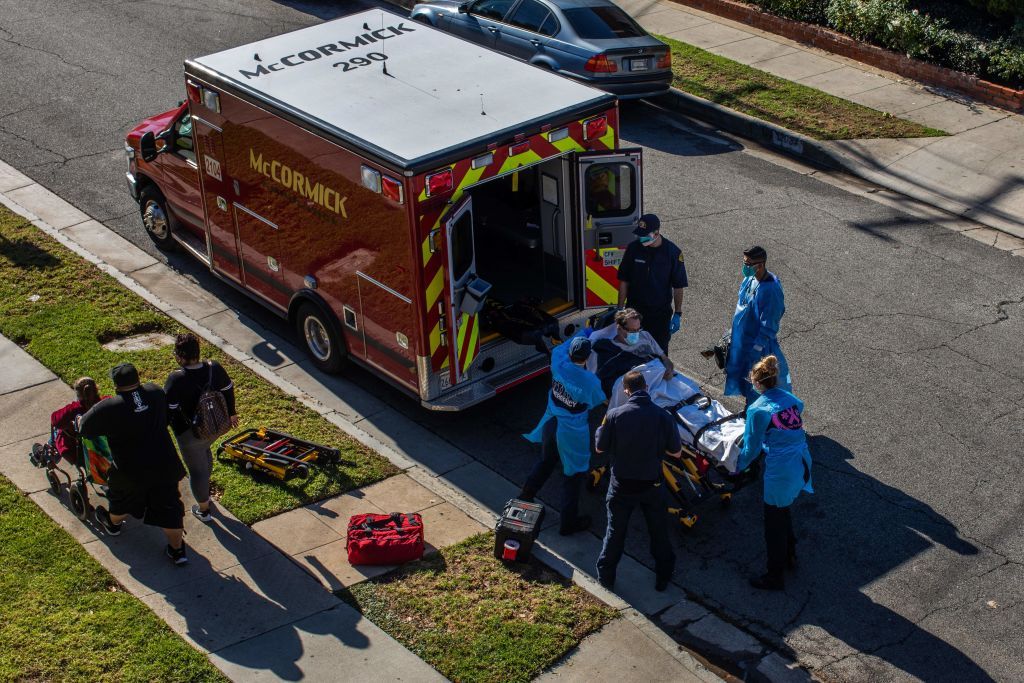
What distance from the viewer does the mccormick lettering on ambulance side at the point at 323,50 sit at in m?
11.1

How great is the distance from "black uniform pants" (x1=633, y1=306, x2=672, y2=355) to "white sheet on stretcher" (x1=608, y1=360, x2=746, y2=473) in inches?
31.8

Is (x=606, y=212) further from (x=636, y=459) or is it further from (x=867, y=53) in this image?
(x=867, y=53)

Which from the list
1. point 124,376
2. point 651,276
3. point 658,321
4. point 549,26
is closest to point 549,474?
point 658,321

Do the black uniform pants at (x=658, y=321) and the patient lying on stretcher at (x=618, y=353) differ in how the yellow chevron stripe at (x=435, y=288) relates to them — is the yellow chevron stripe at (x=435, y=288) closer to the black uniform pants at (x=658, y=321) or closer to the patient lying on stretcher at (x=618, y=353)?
the patient lying on stretcher at (x=618, y=353)

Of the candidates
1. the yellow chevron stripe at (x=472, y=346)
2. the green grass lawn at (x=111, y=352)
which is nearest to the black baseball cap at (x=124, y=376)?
the green grass lawn at (x=111, y=352)

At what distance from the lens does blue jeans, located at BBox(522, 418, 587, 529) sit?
9.28 meters

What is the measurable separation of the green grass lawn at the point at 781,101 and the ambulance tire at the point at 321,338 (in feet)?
26.7

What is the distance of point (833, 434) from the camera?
10.7 metres

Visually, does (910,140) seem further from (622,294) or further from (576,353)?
(576,353)

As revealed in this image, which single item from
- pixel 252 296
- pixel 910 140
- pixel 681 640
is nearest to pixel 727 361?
pixel 681 640

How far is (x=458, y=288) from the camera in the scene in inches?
401

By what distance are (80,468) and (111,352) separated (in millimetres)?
2712

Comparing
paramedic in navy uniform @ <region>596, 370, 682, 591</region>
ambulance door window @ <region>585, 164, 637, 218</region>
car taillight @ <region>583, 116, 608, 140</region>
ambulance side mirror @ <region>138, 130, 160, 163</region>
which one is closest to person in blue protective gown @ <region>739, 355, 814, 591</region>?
paramedic in navy uniform @ <region>596, 370, 682, 591</region>

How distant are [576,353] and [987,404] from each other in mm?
4468
